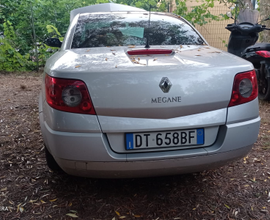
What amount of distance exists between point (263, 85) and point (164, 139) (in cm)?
401

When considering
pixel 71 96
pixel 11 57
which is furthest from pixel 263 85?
pixel 11 57

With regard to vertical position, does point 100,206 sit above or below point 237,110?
below

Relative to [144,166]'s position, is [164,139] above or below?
above

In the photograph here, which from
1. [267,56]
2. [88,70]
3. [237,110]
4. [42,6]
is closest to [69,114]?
[88,70]

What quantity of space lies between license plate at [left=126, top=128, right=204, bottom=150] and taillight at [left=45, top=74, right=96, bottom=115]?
0.32 metres

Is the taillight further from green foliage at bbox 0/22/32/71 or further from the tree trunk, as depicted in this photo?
green foliage at bbox 0/22/32/71

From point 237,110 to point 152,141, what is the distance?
63 cm

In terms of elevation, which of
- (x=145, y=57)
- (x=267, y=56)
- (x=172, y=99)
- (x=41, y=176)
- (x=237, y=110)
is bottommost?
(x=41, y=176)

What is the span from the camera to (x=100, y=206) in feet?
7.62

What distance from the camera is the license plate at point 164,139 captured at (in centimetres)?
196

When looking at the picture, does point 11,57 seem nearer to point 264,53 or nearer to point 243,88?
point 264,53

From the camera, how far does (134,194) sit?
2.49 metres

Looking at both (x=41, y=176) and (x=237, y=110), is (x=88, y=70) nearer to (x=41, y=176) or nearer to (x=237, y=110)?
(x=237, y=110)

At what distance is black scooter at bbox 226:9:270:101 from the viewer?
16.8ft
